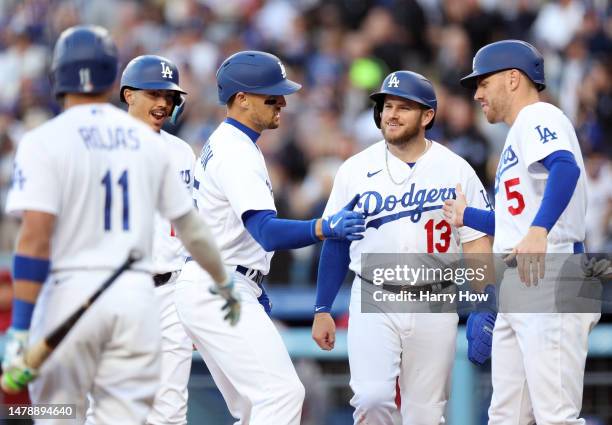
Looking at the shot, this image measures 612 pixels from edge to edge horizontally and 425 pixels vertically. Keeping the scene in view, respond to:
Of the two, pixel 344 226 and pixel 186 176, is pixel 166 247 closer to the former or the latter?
pixel 186 176

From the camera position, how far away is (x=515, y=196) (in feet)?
19.3

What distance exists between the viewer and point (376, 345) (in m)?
6.28

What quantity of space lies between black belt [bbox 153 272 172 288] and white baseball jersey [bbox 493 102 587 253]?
6.35 feet

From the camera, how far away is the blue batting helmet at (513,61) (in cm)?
607

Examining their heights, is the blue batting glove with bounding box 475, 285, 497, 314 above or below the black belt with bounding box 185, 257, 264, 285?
below

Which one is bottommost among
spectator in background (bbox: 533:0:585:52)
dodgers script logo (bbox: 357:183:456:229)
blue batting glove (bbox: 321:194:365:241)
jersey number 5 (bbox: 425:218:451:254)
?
jersey number 5 (bbox: 425:218:451:254)

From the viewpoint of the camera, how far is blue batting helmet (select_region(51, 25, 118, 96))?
469 centimetres

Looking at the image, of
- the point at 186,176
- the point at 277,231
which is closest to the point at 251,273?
the point at 277,231

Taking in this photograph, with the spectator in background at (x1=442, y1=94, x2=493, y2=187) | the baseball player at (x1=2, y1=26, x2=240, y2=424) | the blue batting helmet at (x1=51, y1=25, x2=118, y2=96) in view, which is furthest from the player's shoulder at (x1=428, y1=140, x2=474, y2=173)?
the spectator in background at (x1=442, y1=94, x2=493, y2=187)

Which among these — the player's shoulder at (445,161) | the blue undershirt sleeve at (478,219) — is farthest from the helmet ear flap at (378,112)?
the blue undershirt sleeve at (478,219)

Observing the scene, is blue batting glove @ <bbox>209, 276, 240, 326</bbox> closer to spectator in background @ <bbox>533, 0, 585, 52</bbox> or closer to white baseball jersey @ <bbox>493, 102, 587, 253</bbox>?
white baseball jersey @ <bbox>493, 102, 587, 253</bbox>

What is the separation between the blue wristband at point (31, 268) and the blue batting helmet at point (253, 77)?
210 cm

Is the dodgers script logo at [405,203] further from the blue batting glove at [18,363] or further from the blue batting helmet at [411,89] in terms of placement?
the blue batting glove at [18,363]

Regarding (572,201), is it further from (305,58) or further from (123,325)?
(305,58)
